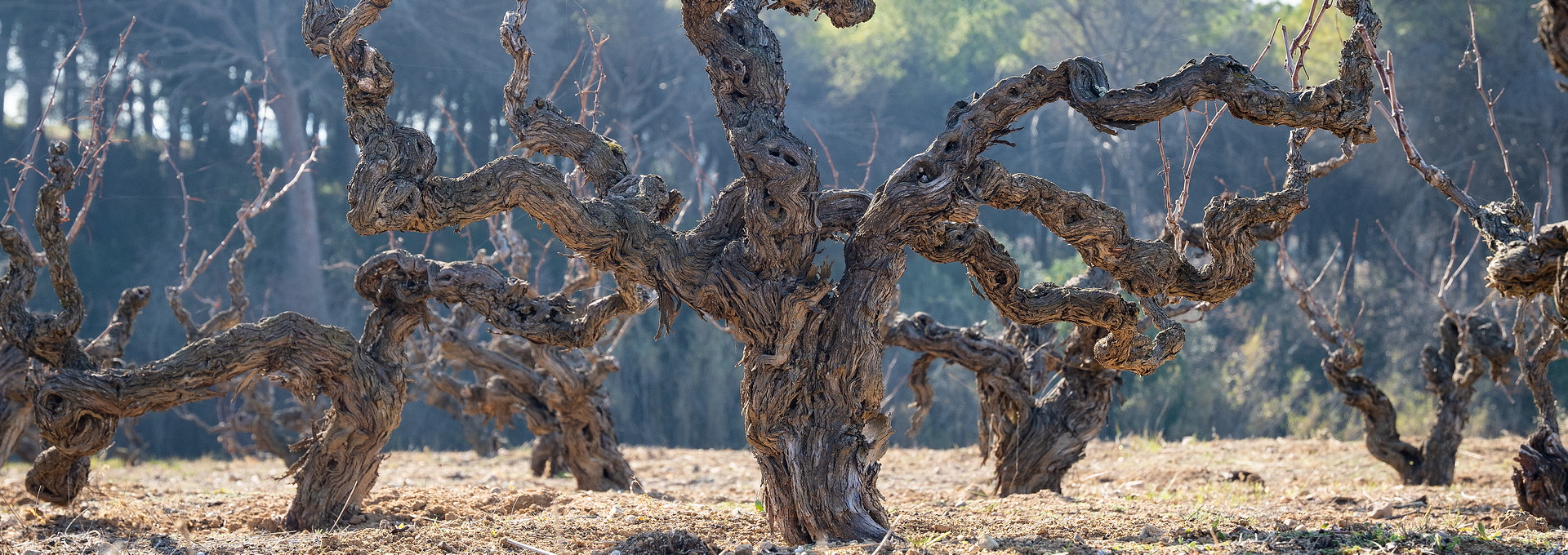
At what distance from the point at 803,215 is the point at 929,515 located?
5.20ft

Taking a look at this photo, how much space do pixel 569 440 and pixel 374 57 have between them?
3.33 metres

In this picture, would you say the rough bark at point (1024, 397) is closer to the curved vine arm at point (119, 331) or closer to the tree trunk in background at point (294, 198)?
the curved vine arm at point (119, 331)

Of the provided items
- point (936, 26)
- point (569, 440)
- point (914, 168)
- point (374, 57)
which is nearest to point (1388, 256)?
point (936, 26)

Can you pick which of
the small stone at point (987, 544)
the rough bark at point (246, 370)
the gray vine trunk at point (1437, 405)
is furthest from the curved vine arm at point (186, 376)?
the gray vine trunk at point (1437, 405)

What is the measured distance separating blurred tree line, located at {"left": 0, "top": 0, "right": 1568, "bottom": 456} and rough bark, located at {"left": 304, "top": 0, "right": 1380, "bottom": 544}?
365 inches

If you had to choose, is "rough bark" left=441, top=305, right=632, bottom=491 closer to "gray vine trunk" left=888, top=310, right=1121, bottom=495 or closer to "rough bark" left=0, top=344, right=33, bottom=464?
"gray vine trunk" left=888, top=310, right=1121, bottom=495

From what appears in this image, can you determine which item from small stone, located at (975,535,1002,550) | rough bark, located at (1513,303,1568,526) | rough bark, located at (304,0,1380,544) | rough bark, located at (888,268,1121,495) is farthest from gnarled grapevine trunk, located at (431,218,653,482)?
rough bark, located at (1513,303,1568,526)

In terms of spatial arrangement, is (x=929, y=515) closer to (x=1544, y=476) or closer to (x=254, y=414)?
(x=1544, y=476)

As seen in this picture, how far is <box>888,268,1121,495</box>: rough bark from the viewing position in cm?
593

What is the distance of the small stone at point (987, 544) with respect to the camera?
3729 millimetres

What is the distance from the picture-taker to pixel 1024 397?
601 centimetres

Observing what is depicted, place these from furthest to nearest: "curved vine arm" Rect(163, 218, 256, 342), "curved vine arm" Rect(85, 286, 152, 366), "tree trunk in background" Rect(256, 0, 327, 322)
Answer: "tree trunk in background" Rect(256, 0, 327, 322) → "curved vine arm" Rect(163, 218, 256, 342) → "curved vine arm" Rect(85, 286, 152, 366)

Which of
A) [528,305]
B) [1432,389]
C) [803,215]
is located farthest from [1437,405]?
[528,305]

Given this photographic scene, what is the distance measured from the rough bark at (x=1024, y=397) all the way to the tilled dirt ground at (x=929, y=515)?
0.28 meters
